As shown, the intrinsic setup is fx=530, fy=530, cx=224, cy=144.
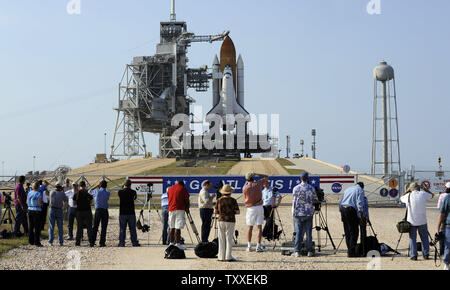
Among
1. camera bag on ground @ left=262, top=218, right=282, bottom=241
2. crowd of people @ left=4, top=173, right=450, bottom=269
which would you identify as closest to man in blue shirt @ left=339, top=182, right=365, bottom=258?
crowd of people @ left=4, top=173, right=450, bottom=269

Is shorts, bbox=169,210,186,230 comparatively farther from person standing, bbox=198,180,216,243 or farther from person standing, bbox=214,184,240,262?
person standing, bbox=214,184,240,262

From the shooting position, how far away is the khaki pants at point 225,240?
12.6 metres

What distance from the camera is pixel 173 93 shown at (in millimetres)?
95250

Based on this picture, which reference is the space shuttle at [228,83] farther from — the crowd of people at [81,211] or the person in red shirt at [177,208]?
the person in red shirt at [177,208]

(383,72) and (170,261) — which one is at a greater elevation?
(383,72)

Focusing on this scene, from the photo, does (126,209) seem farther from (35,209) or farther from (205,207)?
(35,209)

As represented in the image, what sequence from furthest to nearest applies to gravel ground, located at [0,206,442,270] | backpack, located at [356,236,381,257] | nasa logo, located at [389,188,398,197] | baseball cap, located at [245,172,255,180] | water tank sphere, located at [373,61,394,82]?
water tank sphere, located at [373,61,394,82]
nasa logo, located at [389,188,398,197]
baseball cap, located at [245,172,255,180]
backpack, located at [356,236,381,257]
gravel ground, located at [0,206,442,270]

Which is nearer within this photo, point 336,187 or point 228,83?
point 336,187

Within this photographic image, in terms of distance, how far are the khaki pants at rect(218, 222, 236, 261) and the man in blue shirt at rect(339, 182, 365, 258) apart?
9.74 feet

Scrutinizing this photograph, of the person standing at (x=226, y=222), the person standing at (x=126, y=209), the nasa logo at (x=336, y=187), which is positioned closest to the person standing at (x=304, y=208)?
the person standing at (x=226, y=222)

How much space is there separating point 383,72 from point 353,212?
1518 inches

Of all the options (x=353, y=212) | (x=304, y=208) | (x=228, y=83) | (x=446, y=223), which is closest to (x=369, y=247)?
(x=353, y=212)

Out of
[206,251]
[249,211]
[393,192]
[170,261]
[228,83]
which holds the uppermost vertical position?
[228,83]

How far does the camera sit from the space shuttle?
87.9 meters
